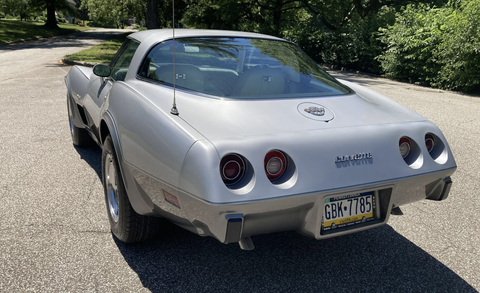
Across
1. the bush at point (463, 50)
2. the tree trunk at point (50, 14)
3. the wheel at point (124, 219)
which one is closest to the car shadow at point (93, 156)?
the wheel at point (124, 219)

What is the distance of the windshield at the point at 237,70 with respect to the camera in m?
2.83

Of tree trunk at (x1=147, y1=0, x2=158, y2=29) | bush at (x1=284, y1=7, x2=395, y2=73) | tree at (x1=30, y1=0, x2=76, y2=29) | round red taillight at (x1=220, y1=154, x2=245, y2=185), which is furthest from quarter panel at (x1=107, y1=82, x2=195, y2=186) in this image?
tree at (x1=30, y1=0, x2=76, y2=29)

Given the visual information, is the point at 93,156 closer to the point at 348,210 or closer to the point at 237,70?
the point at 237,70

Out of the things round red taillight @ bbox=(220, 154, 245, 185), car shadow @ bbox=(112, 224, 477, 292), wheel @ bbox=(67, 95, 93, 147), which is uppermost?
round red taillight @ bbox=(220, 154, 245, 185)

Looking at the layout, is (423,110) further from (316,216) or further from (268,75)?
(316,216)

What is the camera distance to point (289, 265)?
9.20 ft

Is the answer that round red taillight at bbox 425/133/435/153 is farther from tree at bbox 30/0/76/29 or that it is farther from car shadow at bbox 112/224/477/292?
tree at bbox 30/0/76/29

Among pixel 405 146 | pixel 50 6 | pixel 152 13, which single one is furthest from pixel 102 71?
pixel 50 6

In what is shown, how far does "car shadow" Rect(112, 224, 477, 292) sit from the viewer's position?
102 inches

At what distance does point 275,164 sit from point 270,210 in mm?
243

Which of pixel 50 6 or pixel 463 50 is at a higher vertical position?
pixel 463 50

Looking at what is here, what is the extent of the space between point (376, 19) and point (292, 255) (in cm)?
1646

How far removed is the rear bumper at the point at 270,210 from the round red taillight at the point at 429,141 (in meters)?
0.18

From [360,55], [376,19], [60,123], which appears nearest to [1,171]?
[60,123]
